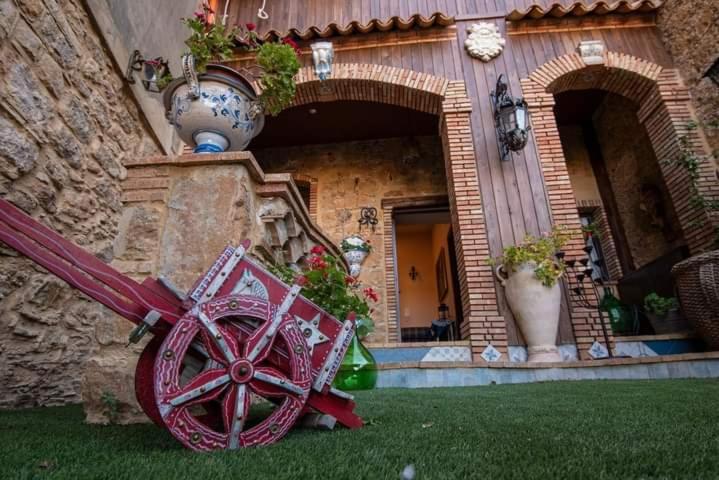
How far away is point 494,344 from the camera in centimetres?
371

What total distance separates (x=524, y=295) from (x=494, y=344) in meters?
0.56

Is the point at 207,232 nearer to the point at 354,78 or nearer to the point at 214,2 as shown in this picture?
the point at 354,78

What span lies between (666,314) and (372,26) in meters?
4.86

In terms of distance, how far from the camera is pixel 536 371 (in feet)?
10.8

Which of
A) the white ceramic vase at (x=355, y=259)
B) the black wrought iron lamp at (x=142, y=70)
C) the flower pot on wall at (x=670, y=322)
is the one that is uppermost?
the black wrought iron lamp at (x=142, y=70)

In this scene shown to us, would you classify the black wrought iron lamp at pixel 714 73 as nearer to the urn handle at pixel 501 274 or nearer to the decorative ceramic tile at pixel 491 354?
the urn handle at pixel 501 274

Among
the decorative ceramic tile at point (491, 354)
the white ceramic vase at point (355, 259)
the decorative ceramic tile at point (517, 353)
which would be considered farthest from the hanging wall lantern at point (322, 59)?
the decorative ceramic tile at point (517, 353)

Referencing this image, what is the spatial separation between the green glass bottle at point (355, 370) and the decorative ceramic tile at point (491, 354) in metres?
1.77

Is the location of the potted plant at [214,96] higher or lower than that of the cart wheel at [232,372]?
higher

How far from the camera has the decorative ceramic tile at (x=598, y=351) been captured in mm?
3609

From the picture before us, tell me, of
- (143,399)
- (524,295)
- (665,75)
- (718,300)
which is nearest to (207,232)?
(143,399)

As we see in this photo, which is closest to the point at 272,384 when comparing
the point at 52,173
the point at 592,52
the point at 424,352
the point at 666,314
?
the point at 52,173

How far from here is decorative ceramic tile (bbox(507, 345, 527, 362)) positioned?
365 cm

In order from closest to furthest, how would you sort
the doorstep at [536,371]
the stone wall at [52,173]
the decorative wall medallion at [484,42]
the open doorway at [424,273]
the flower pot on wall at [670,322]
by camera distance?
the stone wall at [52,173] → the doorstep at [536,371] → the flower pot on wall at [670,322] → the decorative wall medallion at [484,42] → the open doorway at [424,273]
